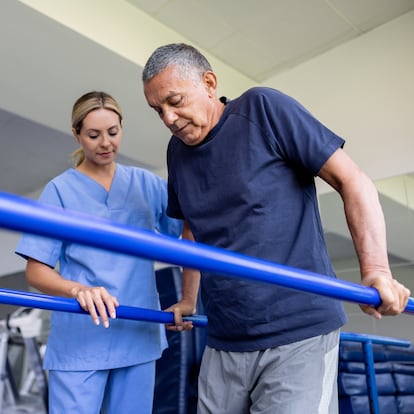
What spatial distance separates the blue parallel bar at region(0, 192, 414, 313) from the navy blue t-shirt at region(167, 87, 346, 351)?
201mm

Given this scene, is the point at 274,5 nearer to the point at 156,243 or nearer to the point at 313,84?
the point at 313,84

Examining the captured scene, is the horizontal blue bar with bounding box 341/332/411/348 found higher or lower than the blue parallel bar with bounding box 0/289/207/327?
lower

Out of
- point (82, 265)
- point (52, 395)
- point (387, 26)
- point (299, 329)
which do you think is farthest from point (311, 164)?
point (387, 26)

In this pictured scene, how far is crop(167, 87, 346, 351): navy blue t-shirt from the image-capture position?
3.51 ft

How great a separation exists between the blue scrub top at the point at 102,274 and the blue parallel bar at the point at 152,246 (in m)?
0.68

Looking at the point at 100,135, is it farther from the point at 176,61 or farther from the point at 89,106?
the point at 176,61

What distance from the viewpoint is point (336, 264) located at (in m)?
4.41

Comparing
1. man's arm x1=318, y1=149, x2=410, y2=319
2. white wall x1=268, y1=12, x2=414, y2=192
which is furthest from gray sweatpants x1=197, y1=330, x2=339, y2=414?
white wall x1=268, y1=12, x2=414, y2=192

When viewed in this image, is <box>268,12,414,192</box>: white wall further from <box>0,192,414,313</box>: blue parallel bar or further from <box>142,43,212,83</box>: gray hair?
<box>0,192,414,313</box>: blue parallel bar

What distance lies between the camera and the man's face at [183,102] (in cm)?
118

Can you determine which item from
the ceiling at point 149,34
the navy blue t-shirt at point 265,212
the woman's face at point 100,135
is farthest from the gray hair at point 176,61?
the ceiling at point 149,34

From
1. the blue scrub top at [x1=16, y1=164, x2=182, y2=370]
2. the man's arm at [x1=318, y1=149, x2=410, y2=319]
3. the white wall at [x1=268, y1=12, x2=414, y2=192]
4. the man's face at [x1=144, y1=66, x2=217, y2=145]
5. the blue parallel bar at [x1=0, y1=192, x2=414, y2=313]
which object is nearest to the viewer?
the blue parallel bar at [x1=0, y1=192, x2=414, y2=313]

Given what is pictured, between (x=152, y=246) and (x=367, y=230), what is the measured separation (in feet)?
1.78

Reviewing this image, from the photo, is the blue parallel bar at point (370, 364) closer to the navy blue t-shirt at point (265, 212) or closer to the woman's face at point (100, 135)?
the navy blue t-shirt at point (265, 212)
